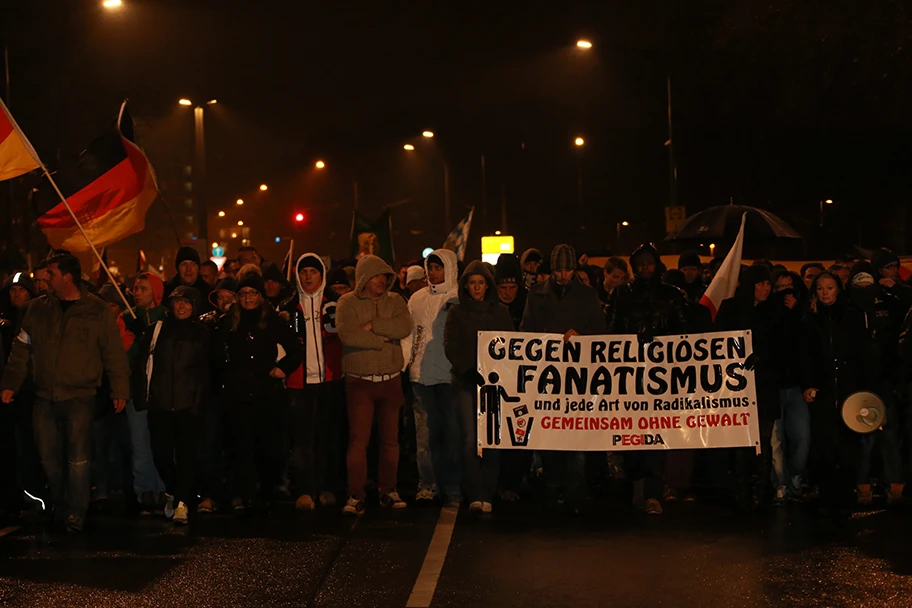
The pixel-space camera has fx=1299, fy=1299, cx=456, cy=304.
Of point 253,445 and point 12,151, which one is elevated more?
point 12,151

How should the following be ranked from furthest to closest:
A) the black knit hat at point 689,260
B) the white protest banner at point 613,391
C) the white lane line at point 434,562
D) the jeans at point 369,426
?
the black knit hat at point 689,260 < the jeans at point 369,426 < the white protest banner at point 613,391 < the white lane line at point 434,562

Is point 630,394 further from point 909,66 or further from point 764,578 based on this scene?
point 909,66

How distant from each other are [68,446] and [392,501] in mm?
2566

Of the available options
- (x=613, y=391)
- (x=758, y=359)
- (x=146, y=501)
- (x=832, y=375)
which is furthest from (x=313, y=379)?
(x=832, y=375)

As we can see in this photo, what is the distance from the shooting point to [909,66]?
734 inches

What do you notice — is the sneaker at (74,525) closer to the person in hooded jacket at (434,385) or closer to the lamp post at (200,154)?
the person in hooded jacket at (434,385)

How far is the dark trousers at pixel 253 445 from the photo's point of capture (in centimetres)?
1025

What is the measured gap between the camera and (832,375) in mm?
10086

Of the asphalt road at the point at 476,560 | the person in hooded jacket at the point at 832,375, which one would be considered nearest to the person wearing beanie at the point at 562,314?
the asphalt road at the point at 476,560

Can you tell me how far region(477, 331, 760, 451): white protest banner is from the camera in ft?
33.2

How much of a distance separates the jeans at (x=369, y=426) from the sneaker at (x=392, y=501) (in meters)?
0.05

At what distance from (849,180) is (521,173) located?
96.4 ft

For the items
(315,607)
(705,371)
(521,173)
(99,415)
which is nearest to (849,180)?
(705,371)

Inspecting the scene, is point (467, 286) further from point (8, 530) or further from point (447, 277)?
point (8, 530)
